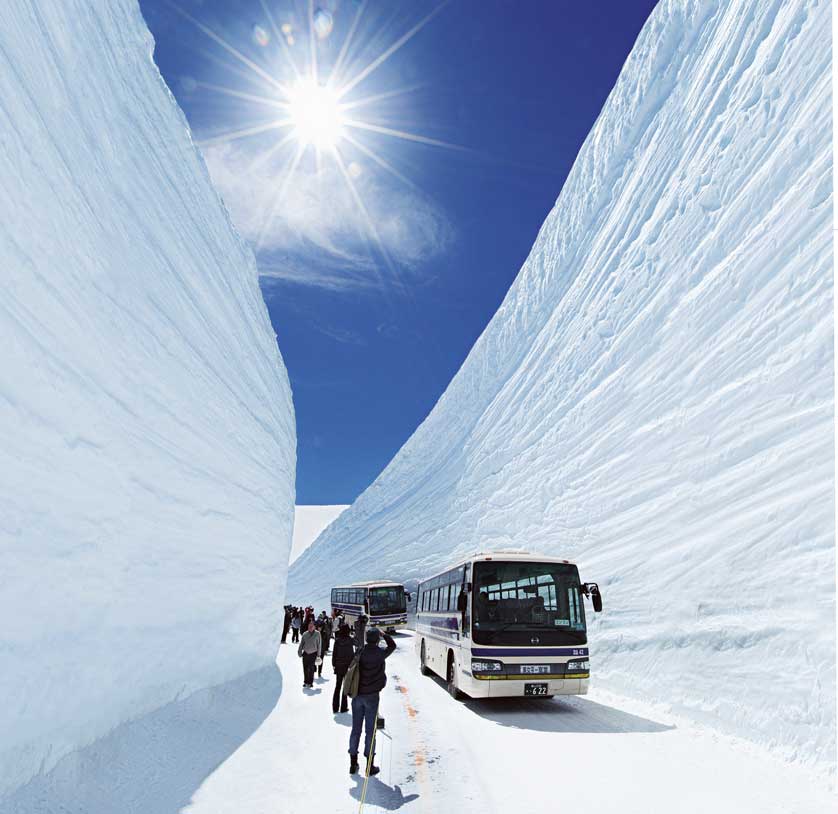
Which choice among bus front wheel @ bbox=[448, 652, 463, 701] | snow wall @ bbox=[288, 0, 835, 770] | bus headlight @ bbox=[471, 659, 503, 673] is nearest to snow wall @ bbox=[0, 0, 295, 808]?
bus front wheel @ bbox=[448, 652, 463, 701]

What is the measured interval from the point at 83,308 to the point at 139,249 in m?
2.39

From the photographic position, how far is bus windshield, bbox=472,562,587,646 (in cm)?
937

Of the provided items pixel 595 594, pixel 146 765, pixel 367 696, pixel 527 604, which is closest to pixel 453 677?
pixel 527 604

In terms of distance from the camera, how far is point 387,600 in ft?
85.2

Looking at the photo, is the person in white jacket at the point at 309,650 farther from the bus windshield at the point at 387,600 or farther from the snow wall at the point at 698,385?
the bus windshield at the point at 387,600

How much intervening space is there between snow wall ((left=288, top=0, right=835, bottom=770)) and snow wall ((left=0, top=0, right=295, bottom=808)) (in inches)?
300

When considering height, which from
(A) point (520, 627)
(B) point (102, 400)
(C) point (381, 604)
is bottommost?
(A) point (520, 627)

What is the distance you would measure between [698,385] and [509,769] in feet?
34.4

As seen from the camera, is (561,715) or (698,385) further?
(698,385)

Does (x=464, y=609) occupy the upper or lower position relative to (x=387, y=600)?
lower

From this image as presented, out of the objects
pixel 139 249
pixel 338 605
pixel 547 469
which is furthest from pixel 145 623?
pixel 338 605

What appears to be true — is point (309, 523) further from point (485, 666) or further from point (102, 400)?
point (102, 400)

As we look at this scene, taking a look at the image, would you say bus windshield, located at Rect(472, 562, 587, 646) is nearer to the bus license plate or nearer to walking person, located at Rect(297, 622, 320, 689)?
the bus license plate

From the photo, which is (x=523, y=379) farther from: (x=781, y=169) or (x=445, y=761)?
(x=445, y=761)
